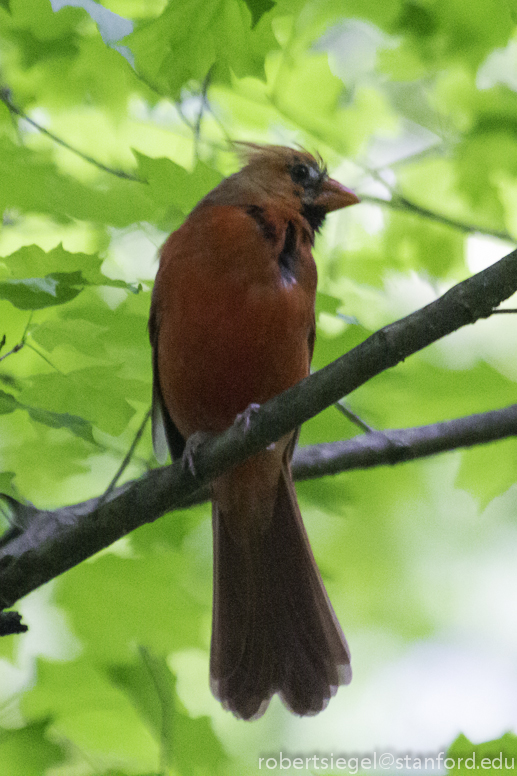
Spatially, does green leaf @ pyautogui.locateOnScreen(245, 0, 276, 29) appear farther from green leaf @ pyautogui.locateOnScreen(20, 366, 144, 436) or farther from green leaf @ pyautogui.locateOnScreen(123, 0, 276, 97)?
green leaf @ pyautogui.locateOnScreen(20, 366, 144, 436)

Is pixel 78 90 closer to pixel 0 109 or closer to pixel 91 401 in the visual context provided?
pixel 0 109

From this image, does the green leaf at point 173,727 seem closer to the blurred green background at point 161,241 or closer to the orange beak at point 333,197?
the blurred green background at point 161,241

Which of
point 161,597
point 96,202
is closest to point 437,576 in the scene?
point 161,597

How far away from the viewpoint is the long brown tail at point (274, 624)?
3.13 m

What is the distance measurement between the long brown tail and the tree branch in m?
0.62

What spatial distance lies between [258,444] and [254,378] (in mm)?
783

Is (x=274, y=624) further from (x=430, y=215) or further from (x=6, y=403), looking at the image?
(x=430, y=215)

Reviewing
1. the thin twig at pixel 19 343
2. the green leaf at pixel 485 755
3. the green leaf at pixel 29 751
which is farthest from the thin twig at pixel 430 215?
the green leaf at pixel 29 751

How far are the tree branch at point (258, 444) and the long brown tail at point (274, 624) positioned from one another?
2.04 ft

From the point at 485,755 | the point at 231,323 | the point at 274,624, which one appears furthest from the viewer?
the point at 274,624

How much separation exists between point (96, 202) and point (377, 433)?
1189mm

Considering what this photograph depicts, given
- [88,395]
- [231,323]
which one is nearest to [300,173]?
[231,323]

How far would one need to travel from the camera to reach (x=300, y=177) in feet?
11.4

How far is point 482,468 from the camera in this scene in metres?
3.22
